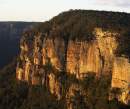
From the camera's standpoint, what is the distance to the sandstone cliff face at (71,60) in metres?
57.8

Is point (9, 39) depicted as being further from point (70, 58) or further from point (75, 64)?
point (75, 64)

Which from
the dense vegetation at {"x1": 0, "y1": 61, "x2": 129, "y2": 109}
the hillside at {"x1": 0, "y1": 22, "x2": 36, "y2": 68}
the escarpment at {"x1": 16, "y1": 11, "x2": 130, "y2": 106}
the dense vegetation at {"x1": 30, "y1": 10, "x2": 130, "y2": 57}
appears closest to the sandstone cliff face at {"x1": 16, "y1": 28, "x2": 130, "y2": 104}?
the escarpment at {"x1": 16, "y1": 11, "x2": 130, "y2": 106}

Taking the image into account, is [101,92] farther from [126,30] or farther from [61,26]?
[61,26]

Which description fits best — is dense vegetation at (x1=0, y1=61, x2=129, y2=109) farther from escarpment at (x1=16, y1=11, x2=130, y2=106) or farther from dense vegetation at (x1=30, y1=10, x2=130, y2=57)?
dense vegetation at (x1=30, y1=10, x2=130, y2=57)

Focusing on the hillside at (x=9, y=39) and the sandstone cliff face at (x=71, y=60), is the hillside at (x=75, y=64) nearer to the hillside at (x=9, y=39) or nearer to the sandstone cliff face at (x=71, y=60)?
the sandstone cliff face at (x=71, y=60)

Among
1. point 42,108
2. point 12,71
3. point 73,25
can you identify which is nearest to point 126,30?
point 73,25

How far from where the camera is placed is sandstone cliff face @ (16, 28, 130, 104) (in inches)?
2276

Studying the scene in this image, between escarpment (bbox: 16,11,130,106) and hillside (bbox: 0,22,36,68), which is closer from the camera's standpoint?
escarpment (bbox: 16,11,130,106)

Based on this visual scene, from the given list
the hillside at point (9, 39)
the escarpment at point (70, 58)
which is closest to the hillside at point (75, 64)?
the escarpment at point (70, 58)

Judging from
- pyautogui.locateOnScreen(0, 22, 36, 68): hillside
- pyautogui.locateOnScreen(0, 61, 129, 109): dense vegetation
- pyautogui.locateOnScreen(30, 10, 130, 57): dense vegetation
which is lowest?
pyautogui.locateOnScreen(0, 61, 129, 109): dense vegetation

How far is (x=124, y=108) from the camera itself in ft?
184

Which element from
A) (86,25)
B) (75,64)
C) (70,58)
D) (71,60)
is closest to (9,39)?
(70,58)

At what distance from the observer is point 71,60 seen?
69.9 m

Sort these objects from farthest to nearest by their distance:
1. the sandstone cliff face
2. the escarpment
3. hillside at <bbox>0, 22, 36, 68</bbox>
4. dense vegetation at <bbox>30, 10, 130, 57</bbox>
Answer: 1. hillside at <bbox>0, 22, 36, 68</bbox>
2. dense vegetation at <bbox>30, 10, 130, 57</bbox>
3. the escarpment
4. the sandstone cliff face
